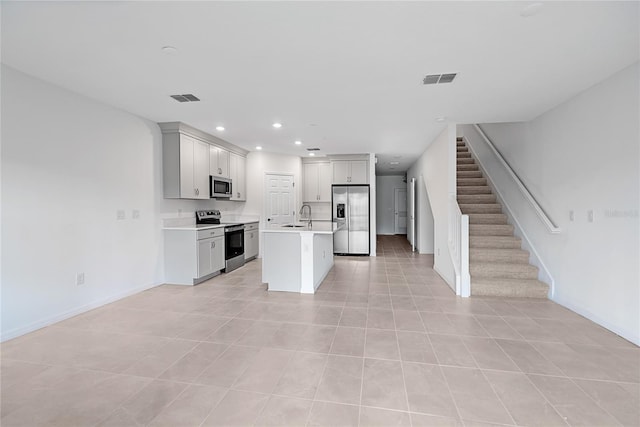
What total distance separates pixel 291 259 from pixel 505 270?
3149 mm

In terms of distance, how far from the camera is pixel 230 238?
5500mm

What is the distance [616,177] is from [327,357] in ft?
10.9

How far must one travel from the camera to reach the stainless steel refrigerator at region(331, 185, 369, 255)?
7.14 meters

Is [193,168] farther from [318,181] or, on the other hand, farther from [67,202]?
[318,181]

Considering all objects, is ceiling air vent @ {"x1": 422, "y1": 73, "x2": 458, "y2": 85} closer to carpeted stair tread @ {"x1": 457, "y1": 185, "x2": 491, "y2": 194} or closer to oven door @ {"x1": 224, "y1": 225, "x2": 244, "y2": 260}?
carpeted stair tread @ {"x1": 457, "y1": 185, "x2": 491, "y2": 194}

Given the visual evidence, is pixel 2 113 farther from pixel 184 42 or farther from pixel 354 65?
pixel 354 65

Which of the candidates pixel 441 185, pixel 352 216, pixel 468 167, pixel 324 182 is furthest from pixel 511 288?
pixel 324 182

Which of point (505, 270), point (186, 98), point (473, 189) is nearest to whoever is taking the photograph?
point (186, 98)

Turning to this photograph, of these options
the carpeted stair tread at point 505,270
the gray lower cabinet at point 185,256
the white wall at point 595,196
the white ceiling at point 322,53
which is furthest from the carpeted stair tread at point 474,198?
the gray lower cabinet at point 185,256

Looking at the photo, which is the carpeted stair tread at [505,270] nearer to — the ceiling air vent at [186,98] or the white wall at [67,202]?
the ceiling air vent at [186,98]

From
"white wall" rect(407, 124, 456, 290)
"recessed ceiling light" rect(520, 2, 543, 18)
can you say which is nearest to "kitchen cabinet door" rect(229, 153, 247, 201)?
"white wall" rect(407, 124, 456, 290)

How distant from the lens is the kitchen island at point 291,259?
419 centimetres

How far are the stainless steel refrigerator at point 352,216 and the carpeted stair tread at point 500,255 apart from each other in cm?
297

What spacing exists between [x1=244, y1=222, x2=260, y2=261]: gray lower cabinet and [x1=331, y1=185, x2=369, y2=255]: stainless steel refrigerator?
1.94 meters
